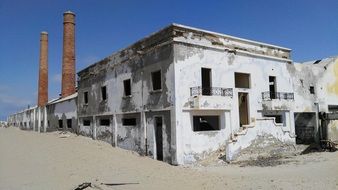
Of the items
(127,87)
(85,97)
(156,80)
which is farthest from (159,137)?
(85,97)

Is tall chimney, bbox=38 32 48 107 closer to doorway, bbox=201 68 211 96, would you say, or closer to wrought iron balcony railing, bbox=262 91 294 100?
doorway, bbox=201 68 211 96

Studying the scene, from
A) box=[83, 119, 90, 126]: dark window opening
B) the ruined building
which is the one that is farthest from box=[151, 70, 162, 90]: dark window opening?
box=[83, 119, 90, 126]: dark window opening

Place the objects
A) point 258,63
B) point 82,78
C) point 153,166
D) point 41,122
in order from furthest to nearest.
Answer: point 41,122 < point 82,78 < point 258,63 < point 153,166

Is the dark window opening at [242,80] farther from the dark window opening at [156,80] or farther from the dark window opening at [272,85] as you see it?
the dark window opening at [156,80]

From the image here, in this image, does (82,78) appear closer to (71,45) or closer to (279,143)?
(71,45)

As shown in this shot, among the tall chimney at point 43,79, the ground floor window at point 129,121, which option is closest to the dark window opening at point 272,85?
the ground floor window at point 129,121

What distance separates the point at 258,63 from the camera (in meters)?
20.2

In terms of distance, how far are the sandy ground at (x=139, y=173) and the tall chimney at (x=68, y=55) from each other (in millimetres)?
16678

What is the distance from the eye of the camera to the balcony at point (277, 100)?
65.8 feet

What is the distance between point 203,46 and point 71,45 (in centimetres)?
2153

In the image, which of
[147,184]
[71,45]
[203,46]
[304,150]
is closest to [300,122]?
[304,150]

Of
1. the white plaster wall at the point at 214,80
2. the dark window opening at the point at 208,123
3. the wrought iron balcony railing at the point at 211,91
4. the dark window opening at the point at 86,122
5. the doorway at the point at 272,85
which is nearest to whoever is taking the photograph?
the white plaster wall at the point at 214,80

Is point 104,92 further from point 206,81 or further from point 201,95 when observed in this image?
point 201,95

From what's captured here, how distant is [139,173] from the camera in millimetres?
13789
